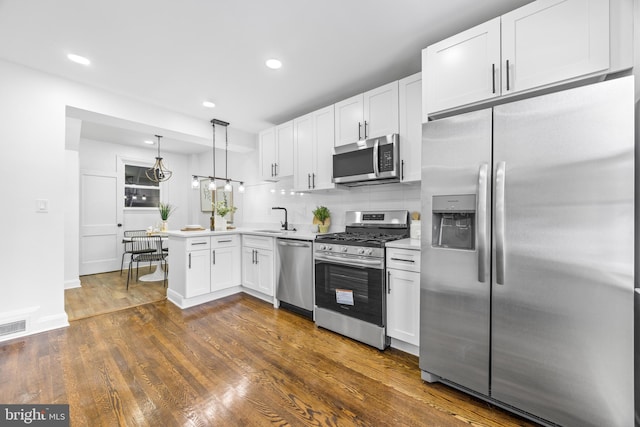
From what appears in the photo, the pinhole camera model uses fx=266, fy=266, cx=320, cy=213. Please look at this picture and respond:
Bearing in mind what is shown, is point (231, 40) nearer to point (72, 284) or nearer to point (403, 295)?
point (403, 295)

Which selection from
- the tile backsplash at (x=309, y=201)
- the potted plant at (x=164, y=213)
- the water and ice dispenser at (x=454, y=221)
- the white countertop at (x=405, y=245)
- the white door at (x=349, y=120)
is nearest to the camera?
the water and ice dispenser at (x=454, y=221)

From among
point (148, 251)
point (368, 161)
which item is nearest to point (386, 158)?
point (368, 161)

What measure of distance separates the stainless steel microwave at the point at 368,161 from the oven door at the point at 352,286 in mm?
848

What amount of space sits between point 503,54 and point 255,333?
9.88 feet

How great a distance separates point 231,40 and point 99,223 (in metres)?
4.97

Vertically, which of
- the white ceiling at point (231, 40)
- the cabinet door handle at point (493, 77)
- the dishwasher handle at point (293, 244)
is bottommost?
the dishwasher handle at point (293, 244)

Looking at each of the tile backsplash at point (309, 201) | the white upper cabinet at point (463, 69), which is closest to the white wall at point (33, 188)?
the tile backsplash at point (309, 201)

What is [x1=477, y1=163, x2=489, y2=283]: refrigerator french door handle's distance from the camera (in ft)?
5.16

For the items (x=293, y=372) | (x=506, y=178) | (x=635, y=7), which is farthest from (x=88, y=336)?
(x=635, y=7)

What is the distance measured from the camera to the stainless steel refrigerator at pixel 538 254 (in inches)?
50.1

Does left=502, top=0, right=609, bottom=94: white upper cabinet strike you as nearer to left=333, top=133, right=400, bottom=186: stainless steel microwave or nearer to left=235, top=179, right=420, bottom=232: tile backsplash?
left=333, top=133, right=400, bottom=186: stainless steel microwave

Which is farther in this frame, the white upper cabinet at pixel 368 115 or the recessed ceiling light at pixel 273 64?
the white upper cabinet at pixel 368 115

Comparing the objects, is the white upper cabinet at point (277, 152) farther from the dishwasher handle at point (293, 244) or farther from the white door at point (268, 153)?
the dishwasher handle at point (293, 244)

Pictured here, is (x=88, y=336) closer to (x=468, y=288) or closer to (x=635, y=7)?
(x=468, y=288)
